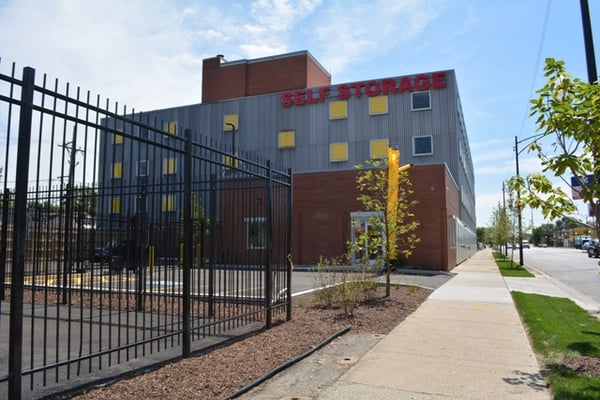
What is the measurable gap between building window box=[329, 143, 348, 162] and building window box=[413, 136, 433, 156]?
480 centimetres

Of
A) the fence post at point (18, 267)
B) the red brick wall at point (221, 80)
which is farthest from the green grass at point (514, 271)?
the red brick wall at point (221, 80)

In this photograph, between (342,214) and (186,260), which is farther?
(342,214)

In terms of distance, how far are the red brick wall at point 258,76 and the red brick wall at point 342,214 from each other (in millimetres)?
15883

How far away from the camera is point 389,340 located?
7.20 m

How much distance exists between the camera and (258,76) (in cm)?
4119

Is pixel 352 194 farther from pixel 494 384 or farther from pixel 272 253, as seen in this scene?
pixel 494 384

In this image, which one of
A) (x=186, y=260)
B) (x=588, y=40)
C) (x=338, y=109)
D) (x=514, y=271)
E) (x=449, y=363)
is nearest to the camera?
(x=186, y=260)

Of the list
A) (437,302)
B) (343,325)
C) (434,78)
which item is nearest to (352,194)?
(434,78)

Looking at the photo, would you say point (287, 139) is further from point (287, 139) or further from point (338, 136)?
point (338, 136)

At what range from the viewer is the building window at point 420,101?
31125mm

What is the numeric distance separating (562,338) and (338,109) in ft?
90.3

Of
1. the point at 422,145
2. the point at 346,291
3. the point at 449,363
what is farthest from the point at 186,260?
the point at 422,145

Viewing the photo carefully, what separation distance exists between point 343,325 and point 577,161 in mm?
4555

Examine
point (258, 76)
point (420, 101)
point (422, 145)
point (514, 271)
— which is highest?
point (258, 76)
